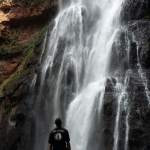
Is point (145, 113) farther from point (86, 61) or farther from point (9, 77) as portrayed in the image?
point (9, 77)

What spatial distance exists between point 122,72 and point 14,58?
11002 mm

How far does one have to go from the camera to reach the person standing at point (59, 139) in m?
6.06

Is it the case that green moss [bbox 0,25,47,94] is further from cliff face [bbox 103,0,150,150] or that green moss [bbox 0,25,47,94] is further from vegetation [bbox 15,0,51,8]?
cliff face [bbox 103,0,150,150]

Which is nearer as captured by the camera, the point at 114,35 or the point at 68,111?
the point at 68,111

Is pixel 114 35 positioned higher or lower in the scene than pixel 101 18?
lower

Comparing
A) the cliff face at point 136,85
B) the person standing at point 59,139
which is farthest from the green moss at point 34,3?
the person standing at point 59,139

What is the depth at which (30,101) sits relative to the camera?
16344mm

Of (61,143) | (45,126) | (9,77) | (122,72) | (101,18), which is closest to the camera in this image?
(61,143)

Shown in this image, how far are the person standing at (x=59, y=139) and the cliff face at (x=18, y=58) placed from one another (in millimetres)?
9521

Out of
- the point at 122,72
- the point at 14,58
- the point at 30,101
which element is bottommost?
the point at 30,101

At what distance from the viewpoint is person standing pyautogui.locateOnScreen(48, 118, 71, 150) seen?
6062mm

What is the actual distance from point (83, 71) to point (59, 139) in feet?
32.6

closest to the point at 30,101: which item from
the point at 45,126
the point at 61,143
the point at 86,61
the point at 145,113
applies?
the point at 45,126

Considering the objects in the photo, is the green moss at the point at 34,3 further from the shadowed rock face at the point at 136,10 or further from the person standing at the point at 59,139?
the person standing at the point at 59,139
